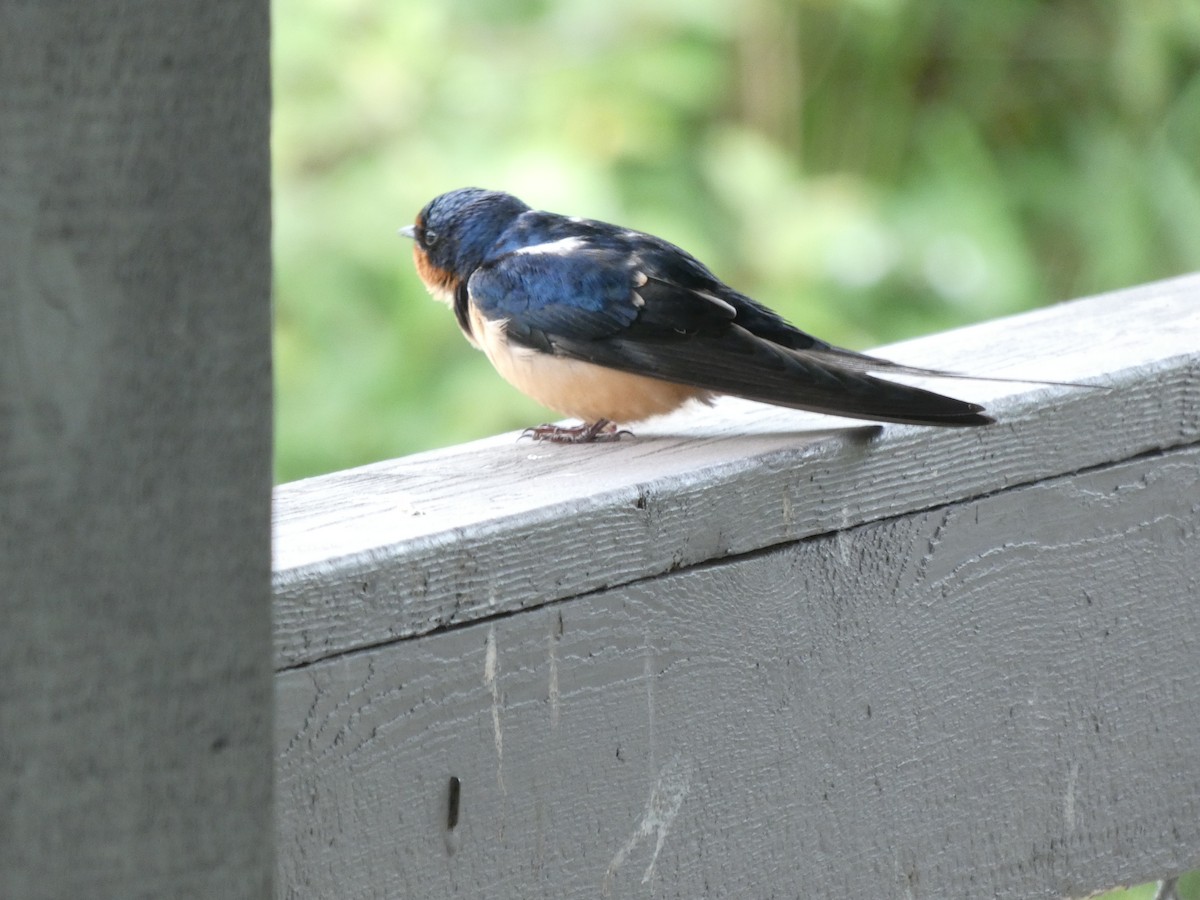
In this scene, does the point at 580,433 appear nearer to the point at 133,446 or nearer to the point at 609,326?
the point at 609,326

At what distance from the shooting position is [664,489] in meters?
1.28

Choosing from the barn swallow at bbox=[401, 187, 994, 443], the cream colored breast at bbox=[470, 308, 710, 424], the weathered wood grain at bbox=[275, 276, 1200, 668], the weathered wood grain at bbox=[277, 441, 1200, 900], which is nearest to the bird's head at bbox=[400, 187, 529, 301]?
the barn swallow at bbox=[401, 187, 994, 443]

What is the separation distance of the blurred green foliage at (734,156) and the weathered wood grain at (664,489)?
2.14 m

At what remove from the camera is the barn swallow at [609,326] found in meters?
1.69

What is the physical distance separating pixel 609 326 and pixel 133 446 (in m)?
1.16

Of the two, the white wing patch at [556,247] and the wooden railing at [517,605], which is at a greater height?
the white wing patch at [556,247]

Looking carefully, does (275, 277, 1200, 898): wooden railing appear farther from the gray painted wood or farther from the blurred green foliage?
the blurred green foliage

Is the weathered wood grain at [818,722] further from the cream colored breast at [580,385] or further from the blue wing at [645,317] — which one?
the cream colored breast at [580,385]

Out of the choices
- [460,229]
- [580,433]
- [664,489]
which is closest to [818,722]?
[664,489]

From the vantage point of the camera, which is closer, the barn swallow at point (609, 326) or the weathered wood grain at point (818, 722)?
the weathered wood grain at point (818, 722)

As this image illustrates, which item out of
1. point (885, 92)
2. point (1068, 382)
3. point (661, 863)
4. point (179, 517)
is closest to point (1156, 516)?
point (1068, 382)

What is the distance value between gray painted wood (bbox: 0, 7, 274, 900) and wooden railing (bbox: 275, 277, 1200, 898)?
0.26 meters

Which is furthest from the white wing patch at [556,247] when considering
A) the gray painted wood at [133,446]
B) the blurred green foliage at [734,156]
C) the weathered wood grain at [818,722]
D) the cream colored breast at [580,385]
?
the blurred green foliage at [734,156]

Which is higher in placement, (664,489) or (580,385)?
(580,385)
